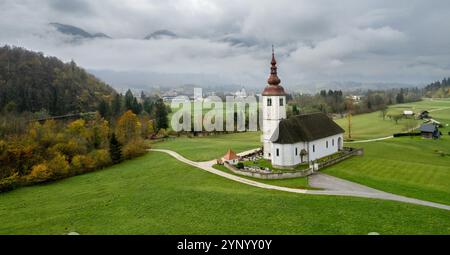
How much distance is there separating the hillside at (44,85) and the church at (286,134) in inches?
2755

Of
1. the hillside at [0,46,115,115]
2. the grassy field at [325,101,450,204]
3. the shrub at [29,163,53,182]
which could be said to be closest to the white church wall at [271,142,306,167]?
the grassy field at [325,101,450,204]

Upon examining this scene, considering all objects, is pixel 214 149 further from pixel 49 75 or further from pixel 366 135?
pixel 49 75

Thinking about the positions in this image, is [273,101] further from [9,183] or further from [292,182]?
[9,183]

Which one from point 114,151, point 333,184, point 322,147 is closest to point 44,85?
point 114,151

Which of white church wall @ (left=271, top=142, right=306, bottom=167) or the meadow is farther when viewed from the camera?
white church wall @ (left=271, top=142, right=306, bottom=167)

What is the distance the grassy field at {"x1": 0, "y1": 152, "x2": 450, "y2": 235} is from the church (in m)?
8.90

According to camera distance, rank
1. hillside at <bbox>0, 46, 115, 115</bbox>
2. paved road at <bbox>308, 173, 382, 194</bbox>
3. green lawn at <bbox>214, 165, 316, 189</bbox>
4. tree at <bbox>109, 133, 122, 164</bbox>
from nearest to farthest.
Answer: paved road at <bbox>308, 173, 382, 194</bbox>
green lawn at <bbox>214, 165, 316, 189</bbox>
tree at <bbox>109, 133, 122, 164</bbox>
hillside at <bbox>0, 46, 115, 115</bbox>

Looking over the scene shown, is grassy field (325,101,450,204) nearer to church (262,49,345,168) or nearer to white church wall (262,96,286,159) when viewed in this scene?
church (262,49,345,168)

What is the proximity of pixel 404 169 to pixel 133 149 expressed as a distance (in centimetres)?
4072

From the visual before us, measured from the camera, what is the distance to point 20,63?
111 metres

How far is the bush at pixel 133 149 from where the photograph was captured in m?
57.4

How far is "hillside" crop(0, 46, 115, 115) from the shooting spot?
92.9 m
